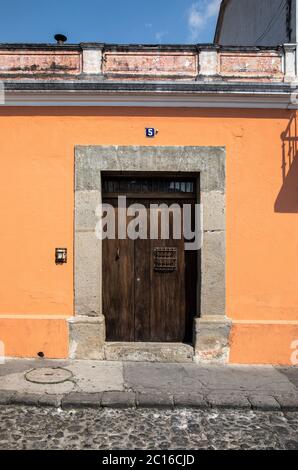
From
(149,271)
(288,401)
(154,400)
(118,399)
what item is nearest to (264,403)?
(288,401)

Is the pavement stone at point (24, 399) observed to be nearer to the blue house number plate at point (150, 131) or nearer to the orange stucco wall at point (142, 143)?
the orange stucco wall at point (142, 143)

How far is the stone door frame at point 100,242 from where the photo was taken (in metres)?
5.65

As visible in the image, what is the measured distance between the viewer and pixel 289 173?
18.7ft

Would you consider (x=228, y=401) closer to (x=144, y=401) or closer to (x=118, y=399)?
(x=144, y=401)

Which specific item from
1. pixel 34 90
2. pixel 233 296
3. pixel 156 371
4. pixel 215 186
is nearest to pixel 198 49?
pixel 215 186

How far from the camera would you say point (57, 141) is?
5.68 m

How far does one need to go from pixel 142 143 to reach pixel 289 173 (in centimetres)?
212

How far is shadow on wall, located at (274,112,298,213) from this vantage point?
224 inches

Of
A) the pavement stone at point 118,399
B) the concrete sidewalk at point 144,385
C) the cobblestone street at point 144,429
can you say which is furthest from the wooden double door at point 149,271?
the cobblestone street at point 144,429

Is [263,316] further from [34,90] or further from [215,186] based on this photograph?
[34,90]

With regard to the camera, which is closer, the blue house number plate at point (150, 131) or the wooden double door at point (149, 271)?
the blue house number plate at point (150, 131)

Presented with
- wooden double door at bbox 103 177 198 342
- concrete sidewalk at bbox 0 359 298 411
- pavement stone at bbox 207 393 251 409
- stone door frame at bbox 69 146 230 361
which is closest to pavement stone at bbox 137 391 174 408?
concrete sidewalk at bbox 0 359 298 411

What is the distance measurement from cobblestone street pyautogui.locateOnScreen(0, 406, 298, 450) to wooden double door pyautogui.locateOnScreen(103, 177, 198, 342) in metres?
1.79

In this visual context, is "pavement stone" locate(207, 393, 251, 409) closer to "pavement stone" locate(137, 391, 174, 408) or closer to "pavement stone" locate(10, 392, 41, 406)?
"pavement stone" locate(137, 391, 174, 408)
